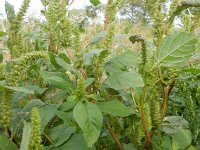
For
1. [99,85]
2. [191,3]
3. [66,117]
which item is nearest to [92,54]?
[99,85]

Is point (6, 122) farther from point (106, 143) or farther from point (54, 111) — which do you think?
point (106, 143)

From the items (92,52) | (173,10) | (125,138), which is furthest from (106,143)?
(173,10)

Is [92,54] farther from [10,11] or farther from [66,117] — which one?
[10,11]

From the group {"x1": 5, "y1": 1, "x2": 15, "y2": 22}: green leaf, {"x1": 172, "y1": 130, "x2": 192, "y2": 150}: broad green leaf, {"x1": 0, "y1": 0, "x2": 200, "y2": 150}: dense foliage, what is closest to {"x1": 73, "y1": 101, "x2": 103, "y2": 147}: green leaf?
{"x1": 0, "y1": 0, "x2": 200, "y2": 150}: dense foliage

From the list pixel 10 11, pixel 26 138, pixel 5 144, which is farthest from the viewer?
pixel 10 11

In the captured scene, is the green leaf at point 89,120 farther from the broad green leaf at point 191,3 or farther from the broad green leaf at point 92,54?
the broad green leaf at point 191,3

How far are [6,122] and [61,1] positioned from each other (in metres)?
0.46

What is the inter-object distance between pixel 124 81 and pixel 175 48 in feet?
0.54

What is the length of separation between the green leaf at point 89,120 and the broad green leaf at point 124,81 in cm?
9

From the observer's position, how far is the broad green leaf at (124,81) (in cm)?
97

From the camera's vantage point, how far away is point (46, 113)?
103cm

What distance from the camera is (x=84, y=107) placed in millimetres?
954

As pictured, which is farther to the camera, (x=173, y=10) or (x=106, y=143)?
(x=106, y=143)

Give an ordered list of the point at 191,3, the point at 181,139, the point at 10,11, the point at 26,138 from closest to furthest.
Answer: the point at 26,138 < the point at 191,3 < the point at 181,139 < the point at 10,11
